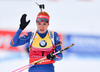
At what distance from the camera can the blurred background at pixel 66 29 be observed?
270 cm

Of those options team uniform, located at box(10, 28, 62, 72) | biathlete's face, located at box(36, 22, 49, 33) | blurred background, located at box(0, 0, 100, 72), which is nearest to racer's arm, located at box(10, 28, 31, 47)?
team uniform, located at box(10, 28, 62, 72)

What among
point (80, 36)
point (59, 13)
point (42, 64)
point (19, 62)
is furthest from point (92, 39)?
point (42, 64)

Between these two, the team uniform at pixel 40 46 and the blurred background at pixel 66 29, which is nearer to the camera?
Result: the team uniform at pixel 40 46

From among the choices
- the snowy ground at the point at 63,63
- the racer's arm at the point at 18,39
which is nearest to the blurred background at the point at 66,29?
the snowy ground at the point at 63,63

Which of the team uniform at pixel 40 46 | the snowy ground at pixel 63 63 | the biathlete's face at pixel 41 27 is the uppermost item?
the biathlete's face at pixel 41 27

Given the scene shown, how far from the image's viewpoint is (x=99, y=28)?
10.2 feet

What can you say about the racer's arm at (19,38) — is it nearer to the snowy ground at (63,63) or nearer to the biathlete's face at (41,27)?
the biathlete's face at (41,27)

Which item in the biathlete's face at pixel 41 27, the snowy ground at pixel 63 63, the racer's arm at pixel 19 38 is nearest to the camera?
the racer's arm at pixel 19 38

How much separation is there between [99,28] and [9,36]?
5.24 ft

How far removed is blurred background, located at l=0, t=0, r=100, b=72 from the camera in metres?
2.70

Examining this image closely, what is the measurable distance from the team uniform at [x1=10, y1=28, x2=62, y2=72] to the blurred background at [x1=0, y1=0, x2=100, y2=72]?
2.60 feet

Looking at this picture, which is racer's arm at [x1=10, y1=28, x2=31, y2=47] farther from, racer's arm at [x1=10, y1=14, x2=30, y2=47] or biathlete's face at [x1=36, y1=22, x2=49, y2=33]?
biathlete's face at [x1=36, y1=22, x2=49, y2=33]

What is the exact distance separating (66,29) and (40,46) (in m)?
1.31

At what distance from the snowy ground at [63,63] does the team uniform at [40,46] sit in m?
0.80
